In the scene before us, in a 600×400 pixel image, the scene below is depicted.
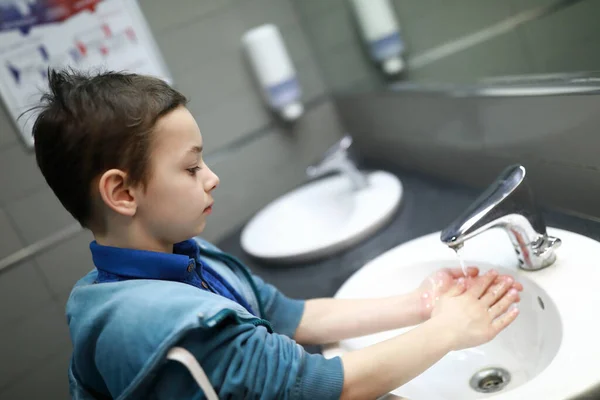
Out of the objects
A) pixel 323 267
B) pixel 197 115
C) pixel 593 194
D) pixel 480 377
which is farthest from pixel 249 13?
pixel 480 377

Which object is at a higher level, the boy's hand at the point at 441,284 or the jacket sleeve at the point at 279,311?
the jacket sleeve at the point at 279,311

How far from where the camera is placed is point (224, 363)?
0.63 meters

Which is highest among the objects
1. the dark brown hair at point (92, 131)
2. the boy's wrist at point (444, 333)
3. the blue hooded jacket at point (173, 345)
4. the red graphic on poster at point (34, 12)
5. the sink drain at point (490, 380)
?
the red graphic on poster at point (34, 12)

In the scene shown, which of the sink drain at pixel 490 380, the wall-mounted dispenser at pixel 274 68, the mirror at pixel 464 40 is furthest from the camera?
the wall-mounted dispenser at pixel 274 68

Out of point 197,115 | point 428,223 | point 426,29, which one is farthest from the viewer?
point 197,115

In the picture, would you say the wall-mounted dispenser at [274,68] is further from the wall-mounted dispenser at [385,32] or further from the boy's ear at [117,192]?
the boy's ear at [117,192]

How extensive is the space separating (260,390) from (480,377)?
0.45 metres

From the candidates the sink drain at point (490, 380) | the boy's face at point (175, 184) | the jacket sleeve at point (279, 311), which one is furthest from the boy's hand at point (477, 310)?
the boy's face at point (175, 184)

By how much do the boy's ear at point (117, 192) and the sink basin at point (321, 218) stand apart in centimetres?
64

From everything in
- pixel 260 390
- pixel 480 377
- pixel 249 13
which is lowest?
pixel 480 377

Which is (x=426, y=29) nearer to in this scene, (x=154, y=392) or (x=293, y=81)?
(x=293, y=81)

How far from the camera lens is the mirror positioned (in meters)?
1.05

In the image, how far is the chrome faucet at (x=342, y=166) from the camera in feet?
4.92

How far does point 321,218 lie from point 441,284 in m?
0.75
